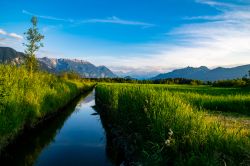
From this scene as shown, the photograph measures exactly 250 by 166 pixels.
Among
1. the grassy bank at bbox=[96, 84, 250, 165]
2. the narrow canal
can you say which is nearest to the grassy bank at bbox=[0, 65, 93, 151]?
the narrow canal

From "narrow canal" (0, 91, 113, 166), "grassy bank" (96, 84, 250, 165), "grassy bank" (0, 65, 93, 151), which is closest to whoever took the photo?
"grassy bank" (96, 84, 250, 165)

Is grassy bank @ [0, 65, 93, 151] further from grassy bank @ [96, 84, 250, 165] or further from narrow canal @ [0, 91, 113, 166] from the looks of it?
grassy bank @ [96, 84, 250, 165]

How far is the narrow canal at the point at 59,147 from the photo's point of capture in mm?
15195

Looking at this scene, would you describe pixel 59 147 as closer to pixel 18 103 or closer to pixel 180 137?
pixel 18 103

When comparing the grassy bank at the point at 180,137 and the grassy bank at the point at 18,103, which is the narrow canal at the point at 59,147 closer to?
the grassy bank at the point at 18,103

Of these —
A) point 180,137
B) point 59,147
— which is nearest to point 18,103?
point 59,147

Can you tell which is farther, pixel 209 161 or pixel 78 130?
pixel 78 130

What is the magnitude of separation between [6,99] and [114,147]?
5.69 meters

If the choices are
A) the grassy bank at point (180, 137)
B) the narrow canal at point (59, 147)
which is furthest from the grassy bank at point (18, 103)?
the grassy bank at point (180, 137)

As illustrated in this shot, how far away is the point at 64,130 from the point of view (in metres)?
23.3

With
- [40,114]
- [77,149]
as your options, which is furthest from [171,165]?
[40,114]

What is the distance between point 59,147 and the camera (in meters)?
18.0

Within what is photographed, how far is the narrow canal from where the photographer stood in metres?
15.2

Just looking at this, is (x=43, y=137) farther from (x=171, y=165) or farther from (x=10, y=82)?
(x=171, y=165)
